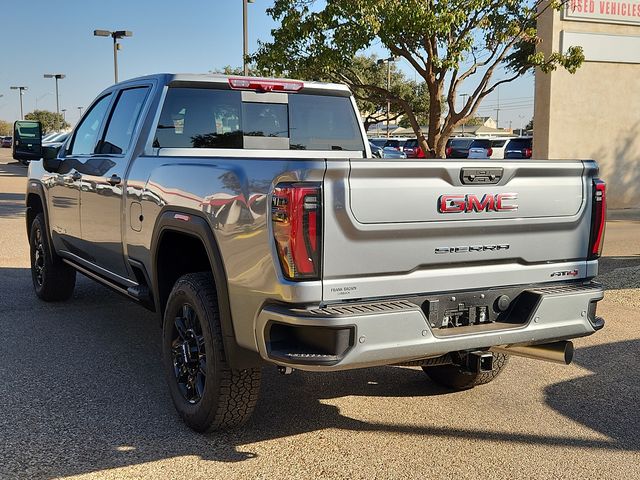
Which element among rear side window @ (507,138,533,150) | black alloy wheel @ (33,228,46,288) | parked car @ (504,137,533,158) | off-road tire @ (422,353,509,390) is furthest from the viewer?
rear side window @ (507,138,533,150)

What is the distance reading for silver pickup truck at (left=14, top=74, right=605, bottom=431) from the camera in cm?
317

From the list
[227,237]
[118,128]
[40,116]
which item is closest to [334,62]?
[118,128]

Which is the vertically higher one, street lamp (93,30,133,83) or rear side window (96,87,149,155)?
street lamp (93,30,133,83)

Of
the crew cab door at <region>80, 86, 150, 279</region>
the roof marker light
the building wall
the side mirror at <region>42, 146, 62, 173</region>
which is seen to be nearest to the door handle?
the crew cab door at <region>80, 86, 150, 279</region>

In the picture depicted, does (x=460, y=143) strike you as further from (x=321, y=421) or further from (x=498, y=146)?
(x=321, y=421)

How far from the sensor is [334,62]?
40.8 feet

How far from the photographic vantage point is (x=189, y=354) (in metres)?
4.02

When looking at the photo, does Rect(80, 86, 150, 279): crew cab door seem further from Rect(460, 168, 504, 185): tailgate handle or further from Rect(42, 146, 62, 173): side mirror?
Rect(460, 168, 504, 185): tailgate handle

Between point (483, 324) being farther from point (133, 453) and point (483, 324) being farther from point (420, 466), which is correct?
point (133, 453)

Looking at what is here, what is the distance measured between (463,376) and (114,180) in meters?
2.78

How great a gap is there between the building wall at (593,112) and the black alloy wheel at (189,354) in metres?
12.9

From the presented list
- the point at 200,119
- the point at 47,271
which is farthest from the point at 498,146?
the point at 200,119

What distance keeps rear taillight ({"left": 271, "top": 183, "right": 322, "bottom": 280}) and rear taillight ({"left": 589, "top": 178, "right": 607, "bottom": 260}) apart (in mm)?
1704

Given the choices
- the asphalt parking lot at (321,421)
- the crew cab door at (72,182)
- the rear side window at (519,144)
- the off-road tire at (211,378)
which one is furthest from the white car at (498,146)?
the off-road tire at (211,378)
